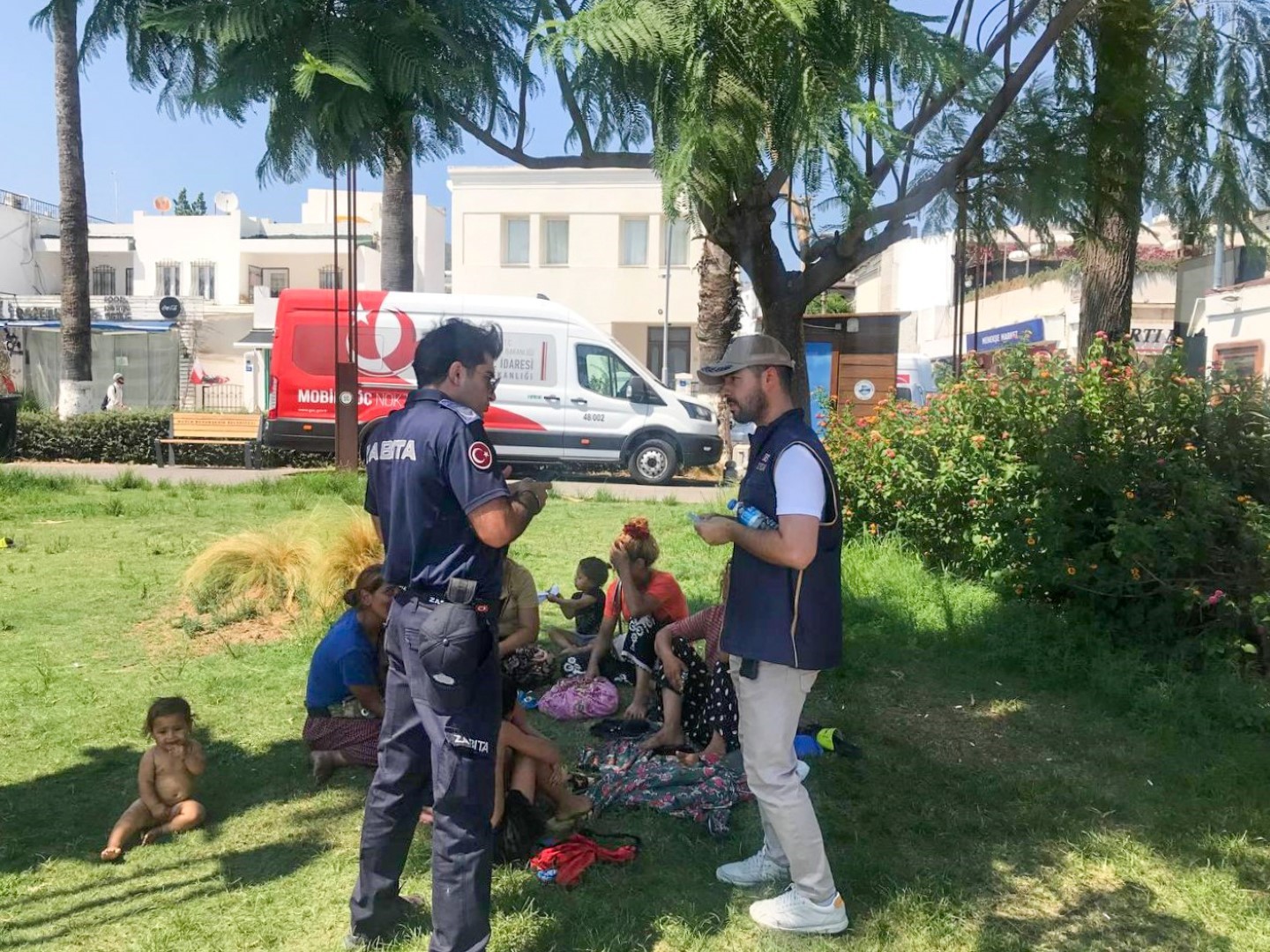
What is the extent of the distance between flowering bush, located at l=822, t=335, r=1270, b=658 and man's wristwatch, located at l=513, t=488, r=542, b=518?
11.8ft

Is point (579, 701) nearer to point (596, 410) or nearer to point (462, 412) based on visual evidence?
point (462, 412)

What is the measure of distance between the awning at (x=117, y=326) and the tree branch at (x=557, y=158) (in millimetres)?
23557

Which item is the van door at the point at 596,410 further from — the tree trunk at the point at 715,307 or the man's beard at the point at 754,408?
the man's beard at the point at 754,408

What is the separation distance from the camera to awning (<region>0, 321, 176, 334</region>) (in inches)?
1055

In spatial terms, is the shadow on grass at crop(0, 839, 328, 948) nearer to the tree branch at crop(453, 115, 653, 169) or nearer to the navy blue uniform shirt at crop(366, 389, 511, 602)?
the navy blue uniform shirt at crop(366, 389, 511, 602)

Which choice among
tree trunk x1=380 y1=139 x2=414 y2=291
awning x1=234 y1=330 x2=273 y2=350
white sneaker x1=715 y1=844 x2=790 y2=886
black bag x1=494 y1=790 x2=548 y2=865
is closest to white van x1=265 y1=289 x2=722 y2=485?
tree trunk x1=380 y1=139 x2=414 y2=291

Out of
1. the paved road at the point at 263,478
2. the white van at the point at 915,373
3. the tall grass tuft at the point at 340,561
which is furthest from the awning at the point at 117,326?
the tall grass tuft at the point at 340,561

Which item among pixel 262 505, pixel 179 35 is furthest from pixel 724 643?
pixel 262 505

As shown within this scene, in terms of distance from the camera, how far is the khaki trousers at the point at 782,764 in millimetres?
3166

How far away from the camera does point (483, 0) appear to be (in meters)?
3.62

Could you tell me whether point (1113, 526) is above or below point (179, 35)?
below

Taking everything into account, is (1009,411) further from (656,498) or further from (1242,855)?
(656,498)

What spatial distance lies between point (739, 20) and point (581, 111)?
0.77 m

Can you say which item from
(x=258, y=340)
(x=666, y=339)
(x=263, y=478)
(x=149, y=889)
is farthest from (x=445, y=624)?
(x=258, y=340)
